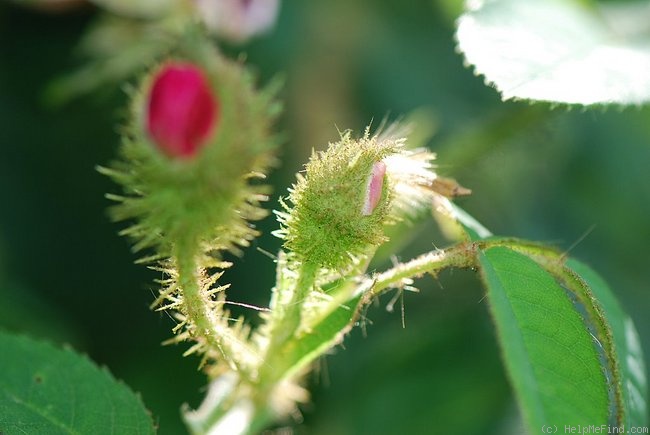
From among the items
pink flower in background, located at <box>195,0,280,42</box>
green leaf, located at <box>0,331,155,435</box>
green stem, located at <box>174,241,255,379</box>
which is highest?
pink flower in background, located at <box>195,0,280,42</box>

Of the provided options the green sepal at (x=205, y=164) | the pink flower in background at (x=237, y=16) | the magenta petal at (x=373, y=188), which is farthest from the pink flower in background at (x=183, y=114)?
the pink flower in background at (x=237, y=16)

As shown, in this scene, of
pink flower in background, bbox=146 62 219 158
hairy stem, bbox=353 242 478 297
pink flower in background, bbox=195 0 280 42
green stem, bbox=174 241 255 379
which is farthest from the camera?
pink flower in background, bbox=195 0 280 42

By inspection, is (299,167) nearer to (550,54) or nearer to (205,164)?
(550,54)

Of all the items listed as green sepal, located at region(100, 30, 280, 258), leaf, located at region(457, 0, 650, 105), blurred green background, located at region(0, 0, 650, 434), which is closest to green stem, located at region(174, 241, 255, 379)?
green sepal, located at region(100, 30, 280, 258)

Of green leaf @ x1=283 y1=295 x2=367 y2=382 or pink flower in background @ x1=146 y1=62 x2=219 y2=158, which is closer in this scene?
pink flower in background @ x1=146 y1=62 x2=219 y2=158

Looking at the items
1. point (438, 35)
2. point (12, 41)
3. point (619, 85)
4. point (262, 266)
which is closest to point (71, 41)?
point (12, 41)

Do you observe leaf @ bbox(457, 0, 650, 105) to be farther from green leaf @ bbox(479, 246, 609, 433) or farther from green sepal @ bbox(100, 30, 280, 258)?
green sepal @ bbox(100, 30, 280, 258)

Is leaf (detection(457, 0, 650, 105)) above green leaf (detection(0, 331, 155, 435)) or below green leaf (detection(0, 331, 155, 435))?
above
